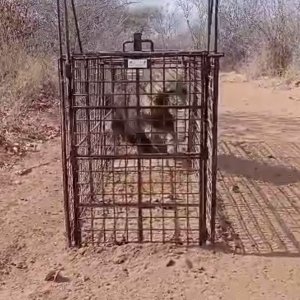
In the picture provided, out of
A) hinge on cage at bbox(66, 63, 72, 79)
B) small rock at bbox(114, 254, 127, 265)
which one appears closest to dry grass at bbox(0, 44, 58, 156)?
hinge on cage at bbox(66, 63, 72, 79)

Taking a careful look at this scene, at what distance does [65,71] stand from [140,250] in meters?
1.17

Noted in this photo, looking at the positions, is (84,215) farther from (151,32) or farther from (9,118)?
(151,32)

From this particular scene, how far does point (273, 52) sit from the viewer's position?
18234mm

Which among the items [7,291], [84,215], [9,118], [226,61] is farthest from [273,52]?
[7,291]

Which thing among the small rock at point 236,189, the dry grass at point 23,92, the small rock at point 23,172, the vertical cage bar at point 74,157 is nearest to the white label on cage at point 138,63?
the vertical cage bar at point 74,157

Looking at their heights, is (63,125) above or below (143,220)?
above

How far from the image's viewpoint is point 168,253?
4.04 metres

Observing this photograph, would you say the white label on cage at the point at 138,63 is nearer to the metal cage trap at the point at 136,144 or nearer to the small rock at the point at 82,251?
the metal cage trap at the point at 136,144

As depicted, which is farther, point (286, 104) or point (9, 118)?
point (286, 104)

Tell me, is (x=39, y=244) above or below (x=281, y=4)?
below

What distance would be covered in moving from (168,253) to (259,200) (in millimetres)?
1424

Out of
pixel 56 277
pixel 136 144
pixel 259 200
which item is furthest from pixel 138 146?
pixel 259 200

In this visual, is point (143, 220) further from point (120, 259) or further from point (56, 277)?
point (56, 277)

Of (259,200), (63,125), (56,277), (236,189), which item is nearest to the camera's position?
(56,277)
